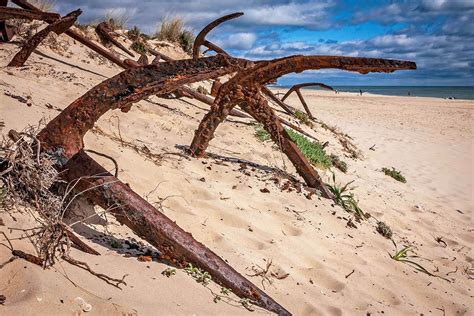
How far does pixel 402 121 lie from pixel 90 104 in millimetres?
17163

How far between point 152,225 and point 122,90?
66 centimetres

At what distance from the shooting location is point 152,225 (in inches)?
83.6

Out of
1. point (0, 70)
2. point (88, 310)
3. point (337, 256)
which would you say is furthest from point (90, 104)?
point (0, 70)

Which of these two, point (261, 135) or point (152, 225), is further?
point (261, 135)

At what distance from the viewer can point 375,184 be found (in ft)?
20.7

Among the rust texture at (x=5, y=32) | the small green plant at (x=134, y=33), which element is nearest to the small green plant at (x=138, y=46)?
the small green plant at (x=134, y=33)

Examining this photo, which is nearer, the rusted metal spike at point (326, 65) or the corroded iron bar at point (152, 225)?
the corroded iron bar at point (152, 225)

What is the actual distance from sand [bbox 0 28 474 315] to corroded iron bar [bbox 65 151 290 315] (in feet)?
0.32

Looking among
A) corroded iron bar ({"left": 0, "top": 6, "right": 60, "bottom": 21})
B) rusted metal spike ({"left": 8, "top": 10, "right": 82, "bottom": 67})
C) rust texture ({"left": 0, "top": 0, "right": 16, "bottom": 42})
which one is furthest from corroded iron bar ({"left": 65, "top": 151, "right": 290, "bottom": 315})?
rust texture ({"left": 0, "top": 0, "right": 16, "bottom": 42})

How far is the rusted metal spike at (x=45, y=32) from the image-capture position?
16.9ft

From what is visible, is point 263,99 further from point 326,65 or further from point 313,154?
point 313,154

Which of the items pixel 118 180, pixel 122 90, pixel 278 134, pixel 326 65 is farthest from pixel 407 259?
pixel 122 90

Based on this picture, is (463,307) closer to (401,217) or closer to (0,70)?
(401,217)

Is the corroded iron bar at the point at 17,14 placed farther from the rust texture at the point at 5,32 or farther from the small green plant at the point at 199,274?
the small green plant at the point at 199,274
